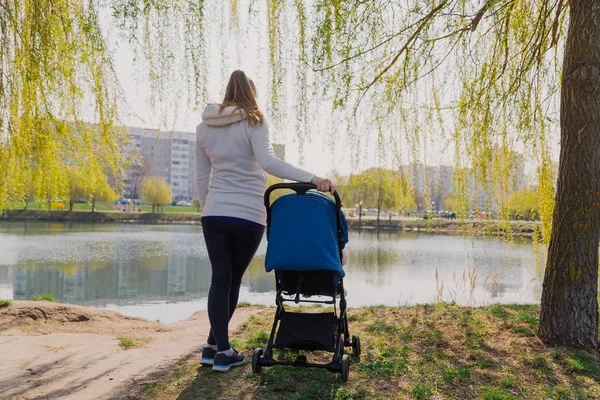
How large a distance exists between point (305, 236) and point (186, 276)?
10.1 metres

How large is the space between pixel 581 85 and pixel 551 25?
1.37 meters

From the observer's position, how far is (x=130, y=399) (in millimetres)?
2389

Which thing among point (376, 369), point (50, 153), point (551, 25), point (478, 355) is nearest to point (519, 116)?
point (551, 25)

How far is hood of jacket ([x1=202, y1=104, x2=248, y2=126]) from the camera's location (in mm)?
2631

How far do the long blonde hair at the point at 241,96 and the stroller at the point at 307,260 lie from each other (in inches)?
18.8

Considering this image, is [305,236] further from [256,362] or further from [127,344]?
[127,344]

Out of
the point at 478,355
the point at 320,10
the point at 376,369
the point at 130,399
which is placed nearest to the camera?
the point at 130,399

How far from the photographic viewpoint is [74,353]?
3.34 meters

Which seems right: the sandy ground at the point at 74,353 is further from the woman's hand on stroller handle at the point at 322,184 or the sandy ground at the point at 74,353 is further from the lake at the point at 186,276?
the lake at the point at 186,276

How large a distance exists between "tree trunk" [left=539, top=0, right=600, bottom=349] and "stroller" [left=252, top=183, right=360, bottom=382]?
1642 mm

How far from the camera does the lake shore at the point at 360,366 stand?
2.47 metres

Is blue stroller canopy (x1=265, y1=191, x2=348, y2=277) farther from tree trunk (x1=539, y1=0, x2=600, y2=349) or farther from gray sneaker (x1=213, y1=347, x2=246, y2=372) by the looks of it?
tree trunk (x1=539, y1=0, x2=600, y2=349)

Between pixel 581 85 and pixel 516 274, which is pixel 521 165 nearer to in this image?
pixel 581 85

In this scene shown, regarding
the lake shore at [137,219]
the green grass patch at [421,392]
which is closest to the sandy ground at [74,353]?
the green grass patch at [421,392]
